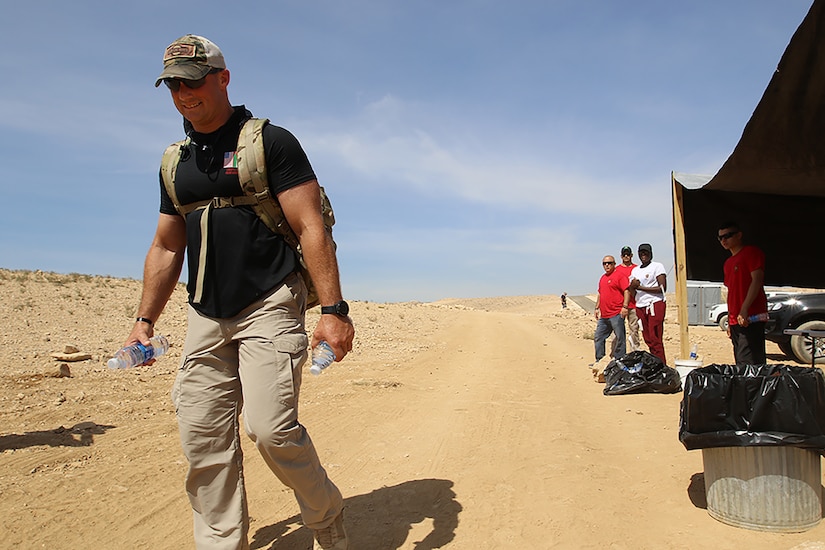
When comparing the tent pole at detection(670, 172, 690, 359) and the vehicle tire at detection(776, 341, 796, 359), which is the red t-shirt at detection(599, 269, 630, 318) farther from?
the vehicle tire at detection(776, 341, 796, 359)

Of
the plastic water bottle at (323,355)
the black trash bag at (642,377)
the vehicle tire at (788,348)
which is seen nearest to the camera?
the plastic water bottle at (323,355)

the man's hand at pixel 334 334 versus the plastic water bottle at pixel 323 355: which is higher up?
the man's hand at pixel 334 334

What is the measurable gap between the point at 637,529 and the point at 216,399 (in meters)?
2.34

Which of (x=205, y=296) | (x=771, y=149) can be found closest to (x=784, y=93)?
(x=771, y=149)

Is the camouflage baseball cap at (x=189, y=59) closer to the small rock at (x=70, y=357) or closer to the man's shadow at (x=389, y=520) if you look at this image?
the man's shadow at (x=389, y=520)

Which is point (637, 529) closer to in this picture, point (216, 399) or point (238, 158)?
point (216, 399)

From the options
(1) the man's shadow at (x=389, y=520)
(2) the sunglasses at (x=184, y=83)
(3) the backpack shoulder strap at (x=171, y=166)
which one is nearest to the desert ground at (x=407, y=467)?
(1) the man's shadow at (x=389, y=520)

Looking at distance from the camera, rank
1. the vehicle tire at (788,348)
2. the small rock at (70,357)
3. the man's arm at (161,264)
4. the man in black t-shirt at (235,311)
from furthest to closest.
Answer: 1. the vehicle tire at (788,348)
2. the small rock at (70,357)
3. the man's arm at (161,264)
4. the man in black t-shirt at (235,311)

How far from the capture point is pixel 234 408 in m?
2.92

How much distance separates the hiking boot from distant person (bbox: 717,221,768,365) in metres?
4.47

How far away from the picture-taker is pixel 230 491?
9.44 feet

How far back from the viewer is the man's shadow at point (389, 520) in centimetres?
338

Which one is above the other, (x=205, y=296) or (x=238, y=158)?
(x=238, y=158)

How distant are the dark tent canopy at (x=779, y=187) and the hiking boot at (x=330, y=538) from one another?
3.53 meters
